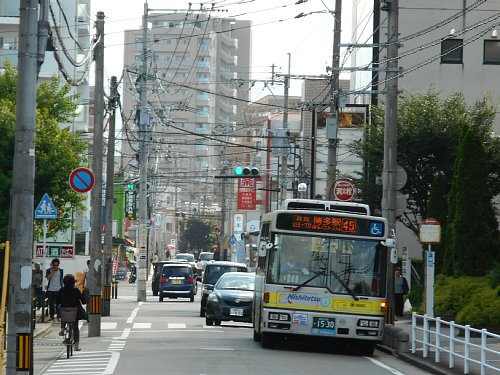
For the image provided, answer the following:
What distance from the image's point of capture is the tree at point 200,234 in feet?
503

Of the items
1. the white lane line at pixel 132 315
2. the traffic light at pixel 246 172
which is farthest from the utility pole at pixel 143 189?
the traffic light at pixel 246 172

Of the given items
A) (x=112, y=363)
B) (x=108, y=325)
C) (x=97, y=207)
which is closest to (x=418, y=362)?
(x=112, y=363)

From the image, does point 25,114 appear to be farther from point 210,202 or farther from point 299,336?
point 210,202

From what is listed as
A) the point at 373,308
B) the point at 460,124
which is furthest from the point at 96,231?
the point at 460,124

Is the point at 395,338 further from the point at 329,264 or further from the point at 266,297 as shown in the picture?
the point at 266,297

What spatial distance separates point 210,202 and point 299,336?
431 ft

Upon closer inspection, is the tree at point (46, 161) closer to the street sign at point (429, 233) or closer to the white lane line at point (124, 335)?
the white lane line at point (124, 335)

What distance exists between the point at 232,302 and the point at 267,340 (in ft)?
27.8

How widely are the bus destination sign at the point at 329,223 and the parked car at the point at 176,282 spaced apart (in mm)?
32518

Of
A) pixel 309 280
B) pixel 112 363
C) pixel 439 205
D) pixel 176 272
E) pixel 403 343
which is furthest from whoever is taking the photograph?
pixel 176 272

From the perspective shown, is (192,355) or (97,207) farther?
(97,207)

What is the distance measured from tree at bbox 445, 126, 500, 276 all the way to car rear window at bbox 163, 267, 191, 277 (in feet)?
81.0

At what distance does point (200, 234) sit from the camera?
154 meters

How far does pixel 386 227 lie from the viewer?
82.1ft
